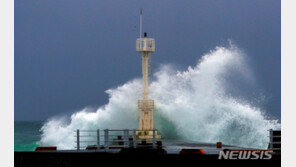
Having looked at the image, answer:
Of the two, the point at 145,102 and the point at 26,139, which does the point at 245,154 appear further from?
the point at 26,139

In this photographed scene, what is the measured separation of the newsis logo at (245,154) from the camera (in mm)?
23047

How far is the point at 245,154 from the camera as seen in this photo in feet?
75.9

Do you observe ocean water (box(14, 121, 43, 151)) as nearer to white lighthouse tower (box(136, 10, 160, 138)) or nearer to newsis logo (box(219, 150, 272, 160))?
white lighthouse tower (box(136, 10, 160, 138))

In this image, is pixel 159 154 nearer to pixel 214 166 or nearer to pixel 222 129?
pixel 214 166

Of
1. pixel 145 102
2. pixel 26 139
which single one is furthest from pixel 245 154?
pixel 26 139

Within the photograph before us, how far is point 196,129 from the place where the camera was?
168 ft

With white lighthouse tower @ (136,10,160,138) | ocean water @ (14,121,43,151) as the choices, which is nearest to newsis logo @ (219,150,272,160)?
white lighthouse tower @ (136,10,160,138)

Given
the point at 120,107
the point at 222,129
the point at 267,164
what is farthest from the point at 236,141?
the point at 267,164

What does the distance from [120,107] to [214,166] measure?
89.4 ft

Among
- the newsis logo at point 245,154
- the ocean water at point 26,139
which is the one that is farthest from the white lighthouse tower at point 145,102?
the ocean water at point 26,139

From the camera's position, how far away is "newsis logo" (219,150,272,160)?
23.0 m
